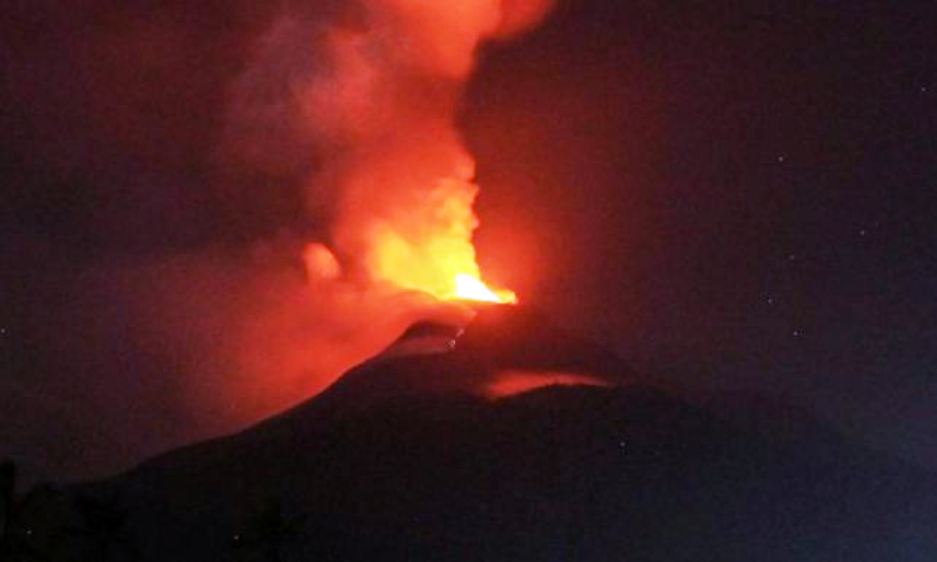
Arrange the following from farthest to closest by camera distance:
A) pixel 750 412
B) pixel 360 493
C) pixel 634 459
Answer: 1. pixel 750 412
2. pixel 634 459
3. pixel 360 493

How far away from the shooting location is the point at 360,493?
106 meters

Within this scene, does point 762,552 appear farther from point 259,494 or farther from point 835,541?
point 259,494

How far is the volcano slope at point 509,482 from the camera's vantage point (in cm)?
9769

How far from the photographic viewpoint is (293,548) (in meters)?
90.1

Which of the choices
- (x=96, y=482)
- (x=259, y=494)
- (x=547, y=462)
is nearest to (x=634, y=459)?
(x=547, y=462)

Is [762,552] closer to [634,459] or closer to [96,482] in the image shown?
[634,459]

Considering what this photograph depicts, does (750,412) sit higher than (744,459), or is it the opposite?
(750,412)

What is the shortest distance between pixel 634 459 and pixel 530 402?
9289mm

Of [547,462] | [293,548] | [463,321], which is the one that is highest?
[463,321]

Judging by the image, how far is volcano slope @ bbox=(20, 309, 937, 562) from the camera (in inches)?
3846

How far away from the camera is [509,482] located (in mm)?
108250

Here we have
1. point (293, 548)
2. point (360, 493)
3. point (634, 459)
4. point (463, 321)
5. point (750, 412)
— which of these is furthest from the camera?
point (750, 412)

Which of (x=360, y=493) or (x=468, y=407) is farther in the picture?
(x=468, y=407)

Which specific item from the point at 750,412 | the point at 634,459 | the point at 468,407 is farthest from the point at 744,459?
the point at 750,412
